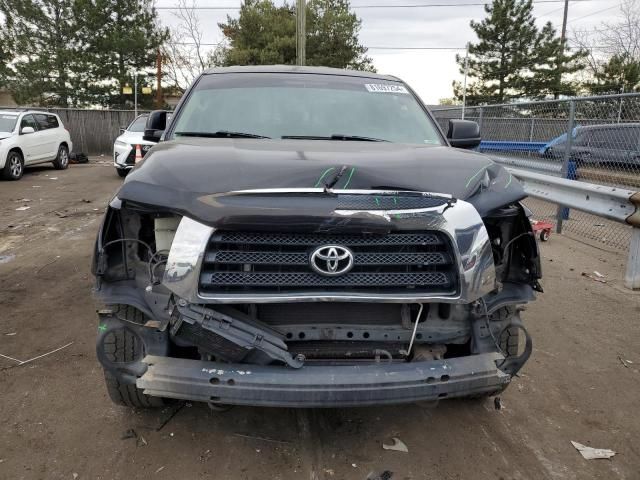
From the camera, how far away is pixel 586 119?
7.45 metres

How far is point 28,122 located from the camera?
48.3 ft

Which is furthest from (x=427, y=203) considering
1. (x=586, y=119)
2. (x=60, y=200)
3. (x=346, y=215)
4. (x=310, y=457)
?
(x=60, y=200)

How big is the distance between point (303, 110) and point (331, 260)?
70.2 inches

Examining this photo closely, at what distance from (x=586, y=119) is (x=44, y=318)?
23.3 ft

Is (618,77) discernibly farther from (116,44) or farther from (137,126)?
(116,44)

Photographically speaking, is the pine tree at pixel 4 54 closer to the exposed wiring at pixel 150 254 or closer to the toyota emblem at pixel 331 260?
the exposed wiring at pixel 150 254

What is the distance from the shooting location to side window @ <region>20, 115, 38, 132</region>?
567 inches

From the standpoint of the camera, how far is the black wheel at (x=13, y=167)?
1332cm

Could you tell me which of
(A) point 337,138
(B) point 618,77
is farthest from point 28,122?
(B) point 618,77

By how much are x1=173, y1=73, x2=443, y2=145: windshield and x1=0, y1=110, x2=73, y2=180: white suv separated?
1152 centimetres

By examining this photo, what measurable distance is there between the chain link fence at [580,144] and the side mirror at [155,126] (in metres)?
5.10

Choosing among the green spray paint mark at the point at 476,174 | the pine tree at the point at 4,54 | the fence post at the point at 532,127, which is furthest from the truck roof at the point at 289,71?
the pine tree at the point at 4,54

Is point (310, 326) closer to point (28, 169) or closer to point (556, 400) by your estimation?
point (556, 400)

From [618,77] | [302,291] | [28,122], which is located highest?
[618,77]
